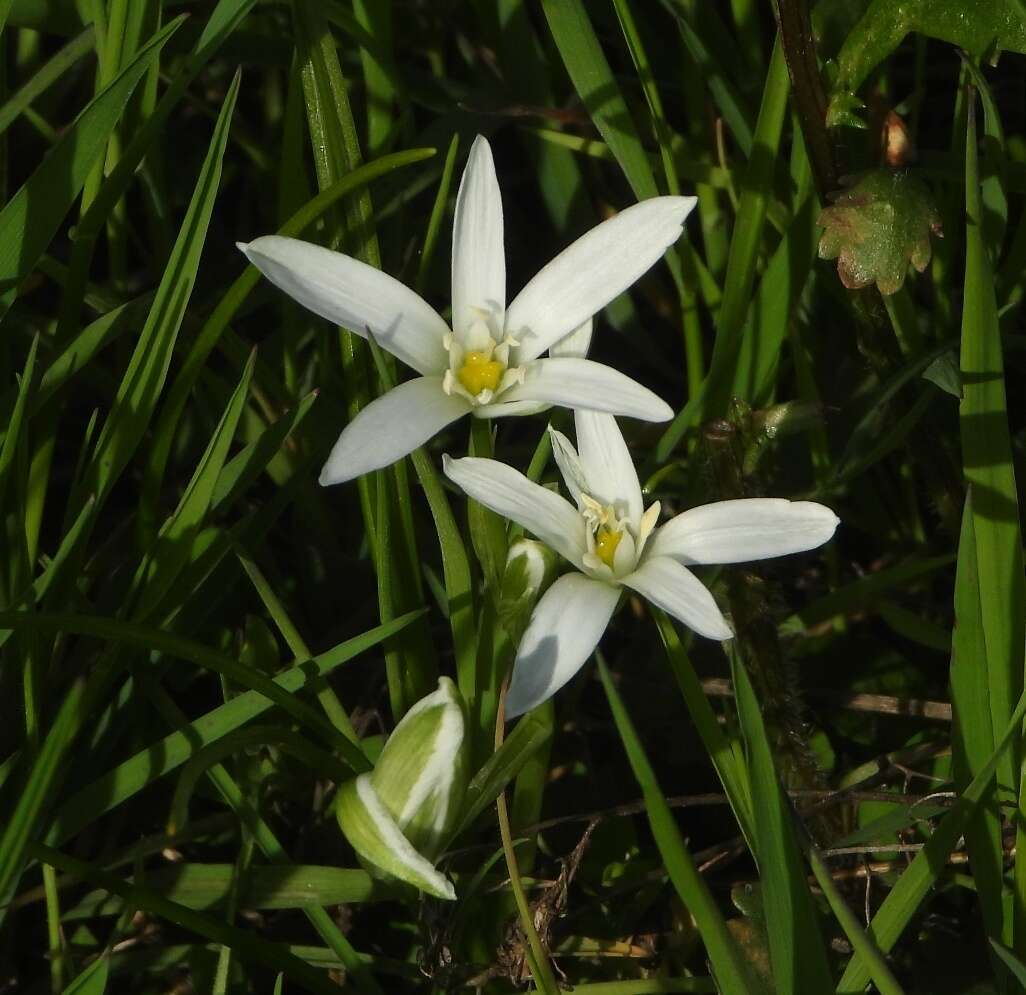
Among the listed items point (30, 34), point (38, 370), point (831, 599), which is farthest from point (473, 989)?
point (30, 34)

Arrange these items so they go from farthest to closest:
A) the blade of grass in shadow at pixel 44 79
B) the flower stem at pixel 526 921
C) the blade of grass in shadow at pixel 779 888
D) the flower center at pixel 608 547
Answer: the blade of grass in shadow at pixel 44 79, the flower center at pixel 608 547, the flower stem at pixel 526 921, the blade of grass in shadow at pixel 779 888

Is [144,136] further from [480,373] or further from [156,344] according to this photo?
[480,373]

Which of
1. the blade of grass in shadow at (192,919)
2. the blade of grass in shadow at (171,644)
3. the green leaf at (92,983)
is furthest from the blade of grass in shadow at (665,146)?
the green leaf at (92,983)

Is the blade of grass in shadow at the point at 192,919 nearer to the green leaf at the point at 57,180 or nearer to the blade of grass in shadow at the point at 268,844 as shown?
the blade of grass in shadow at the point at 268,844

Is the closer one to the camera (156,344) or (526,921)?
(526,921)

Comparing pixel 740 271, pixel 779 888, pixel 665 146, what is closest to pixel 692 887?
pixel 779 888

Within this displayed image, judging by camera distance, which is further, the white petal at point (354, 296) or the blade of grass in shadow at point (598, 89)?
the blade of grass in shadow at point (598, 89)

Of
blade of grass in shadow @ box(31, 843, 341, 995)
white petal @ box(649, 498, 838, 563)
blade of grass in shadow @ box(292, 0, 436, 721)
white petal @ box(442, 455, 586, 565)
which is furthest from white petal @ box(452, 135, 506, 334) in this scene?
blade of grass in shadow @ box(31, 843, 341, 995)
